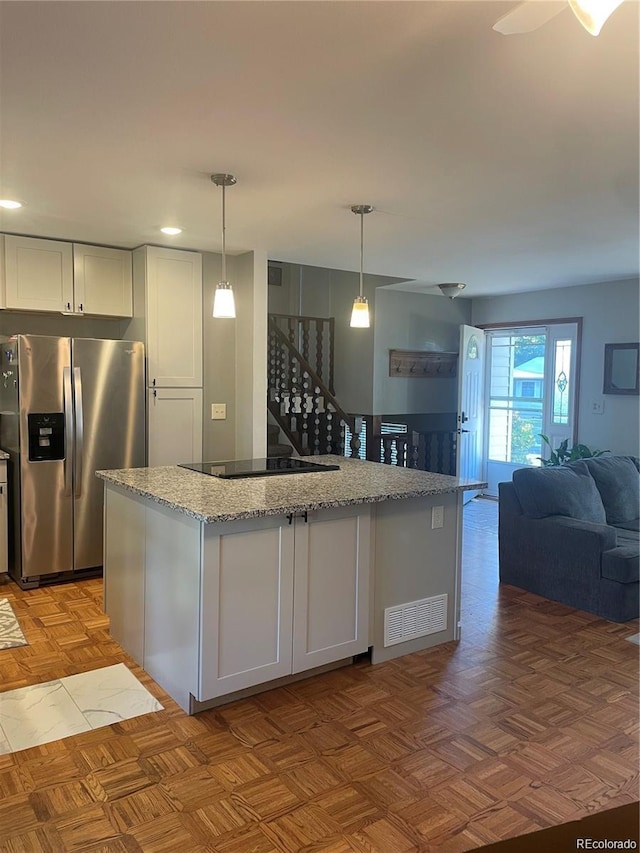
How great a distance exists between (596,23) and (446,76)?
91 centimetres

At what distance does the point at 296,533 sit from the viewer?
2.78 metres

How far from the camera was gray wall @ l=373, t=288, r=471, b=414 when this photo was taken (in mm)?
6996

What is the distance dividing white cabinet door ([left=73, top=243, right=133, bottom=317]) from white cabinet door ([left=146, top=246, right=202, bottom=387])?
0.24 metres

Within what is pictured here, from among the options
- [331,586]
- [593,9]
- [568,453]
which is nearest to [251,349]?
[331,586]

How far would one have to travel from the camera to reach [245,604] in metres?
2.65

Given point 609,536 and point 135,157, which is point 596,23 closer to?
point 135,157

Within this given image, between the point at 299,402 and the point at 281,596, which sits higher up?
the point at 299,402

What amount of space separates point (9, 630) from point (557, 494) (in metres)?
3.28

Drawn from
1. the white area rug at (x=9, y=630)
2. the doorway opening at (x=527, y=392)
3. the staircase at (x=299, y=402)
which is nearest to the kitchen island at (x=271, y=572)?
the white area rug at (x=9, y=630)

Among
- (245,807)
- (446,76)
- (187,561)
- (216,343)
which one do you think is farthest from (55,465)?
Answer: (446,76)

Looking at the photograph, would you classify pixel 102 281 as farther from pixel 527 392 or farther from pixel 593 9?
pixel 527 392

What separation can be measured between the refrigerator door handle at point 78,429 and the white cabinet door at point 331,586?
2133mm

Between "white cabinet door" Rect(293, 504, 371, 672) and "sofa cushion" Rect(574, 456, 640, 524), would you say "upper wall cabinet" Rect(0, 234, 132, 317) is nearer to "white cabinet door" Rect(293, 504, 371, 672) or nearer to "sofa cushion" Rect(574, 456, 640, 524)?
"white cabinet door" Rect(293, 504, 371, 672)

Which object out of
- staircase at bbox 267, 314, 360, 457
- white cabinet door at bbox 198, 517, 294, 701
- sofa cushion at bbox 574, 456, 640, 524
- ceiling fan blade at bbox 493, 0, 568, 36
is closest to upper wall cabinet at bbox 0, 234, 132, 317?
staircase at bbox 267, 314, 360, 457
